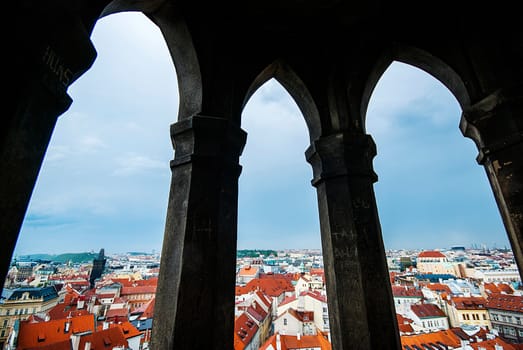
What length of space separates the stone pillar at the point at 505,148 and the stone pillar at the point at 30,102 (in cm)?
368

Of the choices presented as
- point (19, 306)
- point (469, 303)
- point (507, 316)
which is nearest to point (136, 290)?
point (19, 306)

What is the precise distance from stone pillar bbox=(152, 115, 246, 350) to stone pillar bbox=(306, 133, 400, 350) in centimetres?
103

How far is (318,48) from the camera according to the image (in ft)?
11.7

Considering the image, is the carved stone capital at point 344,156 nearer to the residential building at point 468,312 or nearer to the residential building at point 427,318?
the residential building at point 468,312

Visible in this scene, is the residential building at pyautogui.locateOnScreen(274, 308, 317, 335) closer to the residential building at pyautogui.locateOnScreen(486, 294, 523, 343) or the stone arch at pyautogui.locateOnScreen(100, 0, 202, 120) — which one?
the residential building at pyautogui.locateOnScreen(486, 294, 523, 343)

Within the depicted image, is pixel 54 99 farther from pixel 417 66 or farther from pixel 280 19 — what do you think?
pixel 417 66

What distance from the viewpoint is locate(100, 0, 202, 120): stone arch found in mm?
2588

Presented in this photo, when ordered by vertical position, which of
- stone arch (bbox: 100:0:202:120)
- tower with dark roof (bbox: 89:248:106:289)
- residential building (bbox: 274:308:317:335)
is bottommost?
residential building (bbox: 274:308:317:335)

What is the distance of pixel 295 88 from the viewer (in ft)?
11.7

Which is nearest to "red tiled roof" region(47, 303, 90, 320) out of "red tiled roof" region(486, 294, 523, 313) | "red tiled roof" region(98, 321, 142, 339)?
"red tiled roof" region(98, 321, 142, 339)

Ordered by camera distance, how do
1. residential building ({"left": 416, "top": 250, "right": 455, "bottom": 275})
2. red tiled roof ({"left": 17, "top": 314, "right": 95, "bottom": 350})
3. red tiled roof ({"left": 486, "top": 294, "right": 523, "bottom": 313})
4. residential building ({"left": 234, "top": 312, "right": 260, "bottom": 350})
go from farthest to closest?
residential building ({"left": 416, "top": 250, "right": 455, "bottom": 275}), residential building ({"left": 234, "top": 312, "right": 260, "bottom": 350}), red tiled roof ({"left": 17, "top": 314, "right": 95, "bottom": 350}), red tiled roof ({"left": 486, "top": 294, "right": 523, "bottom": 313})

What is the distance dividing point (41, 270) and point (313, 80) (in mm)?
23420

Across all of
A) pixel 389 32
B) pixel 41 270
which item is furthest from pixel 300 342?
pixel 389 32

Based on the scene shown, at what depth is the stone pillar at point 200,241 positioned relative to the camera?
1871mm
